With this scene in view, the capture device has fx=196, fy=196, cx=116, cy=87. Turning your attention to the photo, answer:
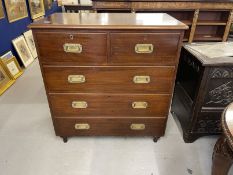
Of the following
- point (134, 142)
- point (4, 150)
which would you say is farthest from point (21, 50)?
point (134, 142)

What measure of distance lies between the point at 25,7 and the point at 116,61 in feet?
10.1

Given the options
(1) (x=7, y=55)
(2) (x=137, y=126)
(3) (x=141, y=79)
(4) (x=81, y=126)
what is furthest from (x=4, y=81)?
(3) (x=141, y=79)

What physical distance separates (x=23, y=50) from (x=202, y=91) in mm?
2971

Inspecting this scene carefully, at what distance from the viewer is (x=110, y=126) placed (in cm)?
164

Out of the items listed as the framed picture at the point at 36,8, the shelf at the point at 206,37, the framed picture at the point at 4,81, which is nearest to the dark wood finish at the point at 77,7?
the framed picture at the point at 36,8

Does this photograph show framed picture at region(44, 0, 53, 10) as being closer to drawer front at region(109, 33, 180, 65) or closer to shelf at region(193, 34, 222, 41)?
shelf at region(193, 34, 222, 41)

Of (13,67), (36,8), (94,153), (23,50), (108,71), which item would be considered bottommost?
(94,153)

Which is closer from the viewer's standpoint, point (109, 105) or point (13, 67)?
point (109, 105)

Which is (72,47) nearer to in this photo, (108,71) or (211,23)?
(108,71)

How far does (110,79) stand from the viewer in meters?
1.39

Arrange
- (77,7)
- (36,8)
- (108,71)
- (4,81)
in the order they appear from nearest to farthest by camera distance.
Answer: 1. (108,71)
2. (4,81)
3. (36,8)
4. (77,7)

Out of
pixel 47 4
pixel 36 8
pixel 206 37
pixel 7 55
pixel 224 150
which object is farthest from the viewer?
pixel 47 4

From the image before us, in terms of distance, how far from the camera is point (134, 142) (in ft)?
5.72

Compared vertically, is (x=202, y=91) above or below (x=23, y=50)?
above
